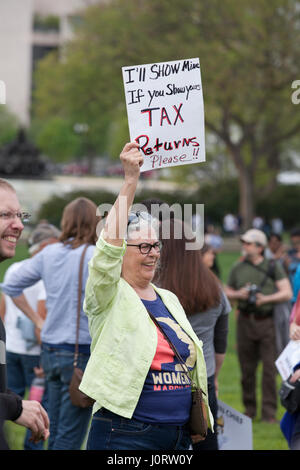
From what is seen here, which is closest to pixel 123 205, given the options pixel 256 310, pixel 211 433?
pixel 211 433

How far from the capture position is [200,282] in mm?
4730

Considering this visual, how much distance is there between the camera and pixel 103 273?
136 inches

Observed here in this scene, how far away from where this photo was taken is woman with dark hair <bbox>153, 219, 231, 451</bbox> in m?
4.70

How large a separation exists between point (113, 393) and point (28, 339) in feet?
9.35

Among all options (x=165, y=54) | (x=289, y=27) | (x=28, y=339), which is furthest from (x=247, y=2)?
(x=28, y=339)

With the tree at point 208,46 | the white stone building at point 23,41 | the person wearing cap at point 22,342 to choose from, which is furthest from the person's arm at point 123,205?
the white stone building at point 23,41

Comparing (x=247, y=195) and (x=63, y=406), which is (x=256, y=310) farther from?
(x=247, y=195)

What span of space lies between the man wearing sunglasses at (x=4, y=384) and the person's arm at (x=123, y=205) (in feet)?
1.61

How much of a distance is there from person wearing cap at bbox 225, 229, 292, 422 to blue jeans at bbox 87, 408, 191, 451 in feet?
14.5

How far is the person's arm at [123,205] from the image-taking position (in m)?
3.41

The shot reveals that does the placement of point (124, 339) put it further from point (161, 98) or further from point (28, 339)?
point (28, 339)

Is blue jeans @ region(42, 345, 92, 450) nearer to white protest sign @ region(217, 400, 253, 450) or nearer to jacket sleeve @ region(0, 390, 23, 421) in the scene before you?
white protest sign @ region(217, 400, 253, 450)

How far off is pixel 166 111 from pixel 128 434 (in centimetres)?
161

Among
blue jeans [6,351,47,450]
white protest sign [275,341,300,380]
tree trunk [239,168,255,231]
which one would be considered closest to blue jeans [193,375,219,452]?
white protest sign [275,341,300,380]
